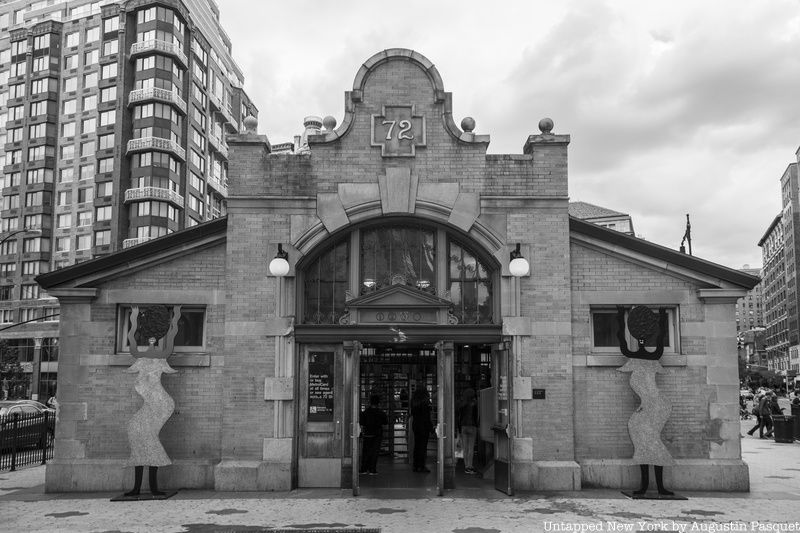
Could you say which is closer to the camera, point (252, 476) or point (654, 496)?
point (654, 496)

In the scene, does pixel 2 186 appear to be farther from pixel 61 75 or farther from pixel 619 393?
pixel 619 393

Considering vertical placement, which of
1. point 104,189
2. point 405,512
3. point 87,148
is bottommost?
point 405,512

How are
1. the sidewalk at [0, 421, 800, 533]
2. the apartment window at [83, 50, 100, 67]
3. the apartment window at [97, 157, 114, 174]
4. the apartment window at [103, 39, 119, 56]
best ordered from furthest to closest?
the apartment window at [83, 50, 100, 67] → the apartment window at [103, 39, 119, 56] → the apartment window at [97, 157, 114, 174] → the sidewalk at [0, 421, 800, 533]

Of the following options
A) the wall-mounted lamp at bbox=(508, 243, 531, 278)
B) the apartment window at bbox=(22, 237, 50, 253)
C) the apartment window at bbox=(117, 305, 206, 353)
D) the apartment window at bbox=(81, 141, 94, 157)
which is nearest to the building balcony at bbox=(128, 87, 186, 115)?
the apartment window at bbox=(81, 141, 94, 157)

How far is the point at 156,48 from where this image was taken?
63.1 m

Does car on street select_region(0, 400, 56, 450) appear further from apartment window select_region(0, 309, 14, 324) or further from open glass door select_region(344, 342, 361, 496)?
apartment window select_region(0, 309, 14, 324)

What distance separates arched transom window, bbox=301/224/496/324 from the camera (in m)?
14.3

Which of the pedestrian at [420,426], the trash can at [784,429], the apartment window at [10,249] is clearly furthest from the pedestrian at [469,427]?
the apartment window at [10,249]

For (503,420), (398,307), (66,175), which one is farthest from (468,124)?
(66,175)

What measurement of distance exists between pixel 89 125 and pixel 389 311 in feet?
201

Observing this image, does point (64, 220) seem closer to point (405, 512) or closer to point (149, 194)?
point (149, 194)

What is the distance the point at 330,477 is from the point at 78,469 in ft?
15.1

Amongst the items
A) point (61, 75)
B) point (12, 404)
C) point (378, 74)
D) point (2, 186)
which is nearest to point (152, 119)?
point (61, 75)

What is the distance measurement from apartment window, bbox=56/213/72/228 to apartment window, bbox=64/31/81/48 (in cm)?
1616
